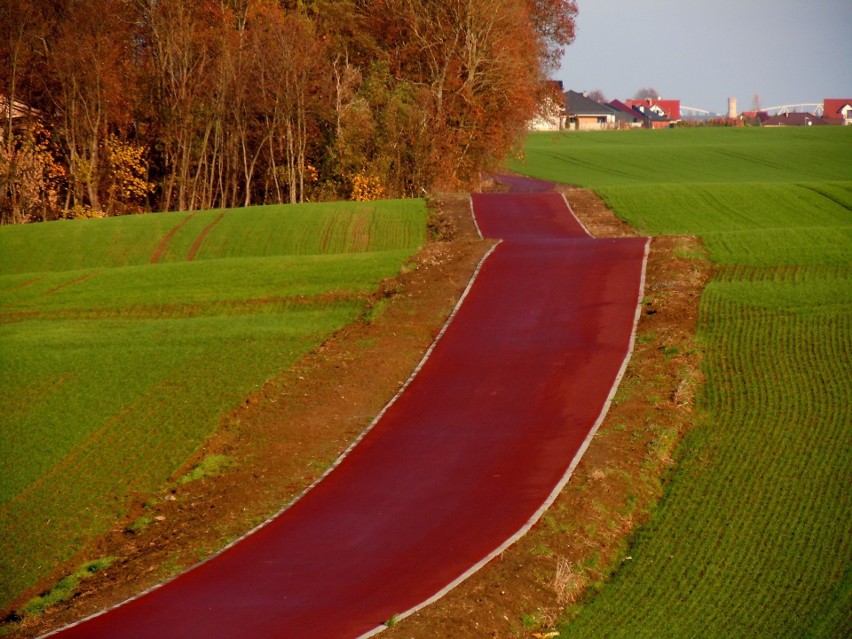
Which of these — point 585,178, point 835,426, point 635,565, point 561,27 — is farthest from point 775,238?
point 585,178

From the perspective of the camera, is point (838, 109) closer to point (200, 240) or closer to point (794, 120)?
point (794, 120)

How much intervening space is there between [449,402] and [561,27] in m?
48.9

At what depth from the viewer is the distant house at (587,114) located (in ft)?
479

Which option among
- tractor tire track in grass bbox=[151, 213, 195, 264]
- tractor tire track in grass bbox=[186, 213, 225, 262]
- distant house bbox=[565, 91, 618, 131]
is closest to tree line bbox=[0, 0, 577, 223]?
tractor tire track in grass bbox=[186, 213, 225, 262]

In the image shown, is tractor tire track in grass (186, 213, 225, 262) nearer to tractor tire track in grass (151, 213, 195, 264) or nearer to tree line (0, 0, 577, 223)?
tractor tire track in grass (151, 213, 195, 264)

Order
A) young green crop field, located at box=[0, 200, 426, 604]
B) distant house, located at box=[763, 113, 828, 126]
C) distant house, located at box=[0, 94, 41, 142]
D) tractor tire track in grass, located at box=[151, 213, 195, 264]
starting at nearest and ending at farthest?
young green crop field, located at box=[0, 200, 426, 604]
tractor tire track in grass, located at box=[151, 213, 195, 264]
distant house, located at box=[0, 94, 41, 142]
distant house, located at box=[763, 113, 828, 126]

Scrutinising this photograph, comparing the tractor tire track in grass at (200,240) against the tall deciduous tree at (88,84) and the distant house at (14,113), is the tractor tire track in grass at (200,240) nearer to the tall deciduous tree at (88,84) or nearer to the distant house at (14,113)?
the tall deciduous tree at (88,84)

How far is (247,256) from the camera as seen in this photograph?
121ft

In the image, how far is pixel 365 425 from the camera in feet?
63.2

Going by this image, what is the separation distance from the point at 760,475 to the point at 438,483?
16.2 feet

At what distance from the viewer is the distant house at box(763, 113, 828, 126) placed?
488 ft

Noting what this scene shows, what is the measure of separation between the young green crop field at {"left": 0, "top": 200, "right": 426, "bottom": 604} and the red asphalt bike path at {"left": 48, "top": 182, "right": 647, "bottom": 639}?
303 centimetres

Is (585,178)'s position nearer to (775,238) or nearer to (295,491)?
(775,238)

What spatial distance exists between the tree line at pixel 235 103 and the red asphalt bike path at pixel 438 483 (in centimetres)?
2696
